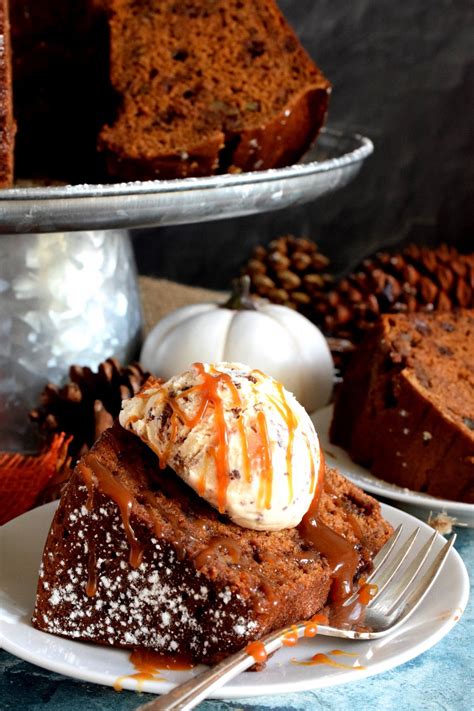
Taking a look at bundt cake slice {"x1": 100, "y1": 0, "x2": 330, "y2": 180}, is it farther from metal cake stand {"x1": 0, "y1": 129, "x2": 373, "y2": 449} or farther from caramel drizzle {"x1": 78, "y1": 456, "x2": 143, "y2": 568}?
caramel drizzle {"x1": 78, "y1": 456, "x2": 143, "y2": 568}

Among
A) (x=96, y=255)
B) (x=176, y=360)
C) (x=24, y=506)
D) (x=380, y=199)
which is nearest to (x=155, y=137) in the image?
(x=96, y=255)

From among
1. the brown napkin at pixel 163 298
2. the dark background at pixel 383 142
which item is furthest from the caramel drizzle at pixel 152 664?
the dark background at pixel 383 142

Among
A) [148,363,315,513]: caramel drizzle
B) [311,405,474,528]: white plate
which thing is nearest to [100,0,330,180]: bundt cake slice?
[311,405,474,528]: white plate

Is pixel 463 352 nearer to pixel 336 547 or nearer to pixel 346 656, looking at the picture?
pixel 336 547

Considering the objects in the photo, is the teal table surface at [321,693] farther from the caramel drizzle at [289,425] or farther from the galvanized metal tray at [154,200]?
the galvanized metal tray at [154,200]

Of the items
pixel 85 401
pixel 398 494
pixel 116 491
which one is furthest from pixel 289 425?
pixel 85 401

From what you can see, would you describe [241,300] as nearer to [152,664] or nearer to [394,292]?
[394,292]
